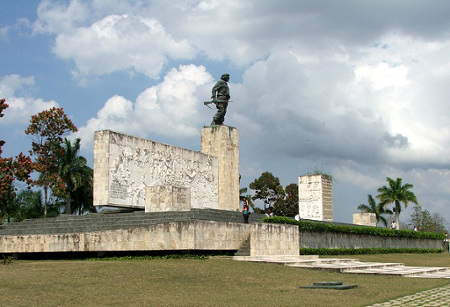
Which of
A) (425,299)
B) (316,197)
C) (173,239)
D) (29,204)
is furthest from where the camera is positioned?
(29,204)

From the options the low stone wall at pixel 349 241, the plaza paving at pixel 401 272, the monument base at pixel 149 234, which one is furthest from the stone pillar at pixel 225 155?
the plaza paving at pixel 401 272

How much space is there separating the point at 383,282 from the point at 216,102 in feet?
48.0

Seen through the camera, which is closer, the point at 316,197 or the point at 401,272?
the point at 401,272

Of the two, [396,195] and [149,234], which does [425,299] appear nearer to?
[149,234]

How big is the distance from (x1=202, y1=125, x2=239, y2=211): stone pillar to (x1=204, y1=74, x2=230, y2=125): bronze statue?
0.48 meters

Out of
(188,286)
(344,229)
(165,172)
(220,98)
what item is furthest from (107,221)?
(344,229)

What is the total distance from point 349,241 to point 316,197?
5009mm

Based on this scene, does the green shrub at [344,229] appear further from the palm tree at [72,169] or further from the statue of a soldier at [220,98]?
the palm tree at [72,169]

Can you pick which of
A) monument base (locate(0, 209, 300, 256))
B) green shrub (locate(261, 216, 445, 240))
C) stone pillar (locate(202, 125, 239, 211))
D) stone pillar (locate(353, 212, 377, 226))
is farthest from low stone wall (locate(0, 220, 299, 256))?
stone pillar (locate(353, 212, 377, 226))

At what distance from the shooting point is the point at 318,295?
26.3ft

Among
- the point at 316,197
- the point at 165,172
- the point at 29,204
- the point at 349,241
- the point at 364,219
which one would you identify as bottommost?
the point at 349,241

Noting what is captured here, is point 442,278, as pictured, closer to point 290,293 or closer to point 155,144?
point 290,293

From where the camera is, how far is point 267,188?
141 ft

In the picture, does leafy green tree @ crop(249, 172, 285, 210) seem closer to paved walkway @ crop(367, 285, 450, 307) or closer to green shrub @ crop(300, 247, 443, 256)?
green shrub @ crop(300, 247, 443, 256)
